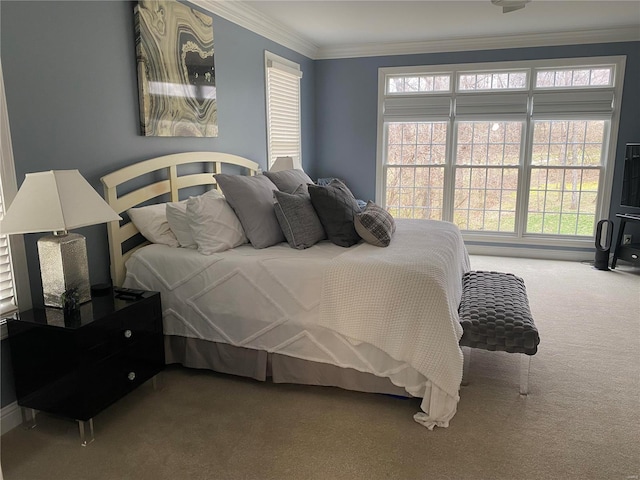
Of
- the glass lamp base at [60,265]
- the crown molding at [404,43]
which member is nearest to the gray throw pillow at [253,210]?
the glass lamp base at [60,265]

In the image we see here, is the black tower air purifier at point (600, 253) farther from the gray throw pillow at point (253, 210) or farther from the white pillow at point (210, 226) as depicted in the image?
the white pillow at point (210, 226)

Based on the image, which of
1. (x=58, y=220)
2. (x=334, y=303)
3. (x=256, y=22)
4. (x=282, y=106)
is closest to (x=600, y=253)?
(x=282, y=106)

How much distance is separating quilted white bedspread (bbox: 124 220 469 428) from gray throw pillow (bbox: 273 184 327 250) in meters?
0.09

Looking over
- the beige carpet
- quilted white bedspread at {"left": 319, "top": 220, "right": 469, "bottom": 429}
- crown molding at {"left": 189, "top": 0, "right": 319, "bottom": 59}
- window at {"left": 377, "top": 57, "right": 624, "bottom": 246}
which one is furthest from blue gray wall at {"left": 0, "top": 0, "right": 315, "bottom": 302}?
window at {"left": 377, "top": 57, "right": 624, "bottom": 246}

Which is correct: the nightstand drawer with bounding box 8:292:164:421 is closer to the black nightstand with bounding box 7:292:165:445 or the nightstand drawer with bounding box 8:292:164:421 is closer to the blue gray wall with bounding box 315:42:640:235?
the black nightstand with bounding box 7:292:165:445

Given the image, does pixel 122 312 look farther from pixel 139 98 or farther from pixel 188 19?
pixel 188 19

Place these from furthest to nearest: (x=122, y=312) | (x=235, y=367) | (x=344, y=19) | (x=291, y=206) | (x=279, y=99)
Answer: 1. (x=279, y=99)
2. (x=344, y=19)
3. (x=291, y=206)
4. (x=235, y=367)
5. (x=122, y=312)

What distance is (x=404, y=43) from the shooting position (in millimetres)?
5750

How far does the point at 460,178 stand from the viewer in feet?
19.8

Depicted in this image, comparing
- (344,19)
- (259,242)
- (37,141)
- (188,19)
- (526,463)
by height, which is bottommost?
(526,463)

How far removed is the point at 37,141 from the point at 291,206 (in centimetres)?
143

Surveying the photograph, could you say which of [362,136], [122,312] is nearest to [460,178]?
[362,136]

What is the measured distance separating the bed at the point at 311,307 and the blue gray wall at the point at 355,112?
3.29 metres

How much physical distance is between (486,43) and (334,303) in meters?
4.41
